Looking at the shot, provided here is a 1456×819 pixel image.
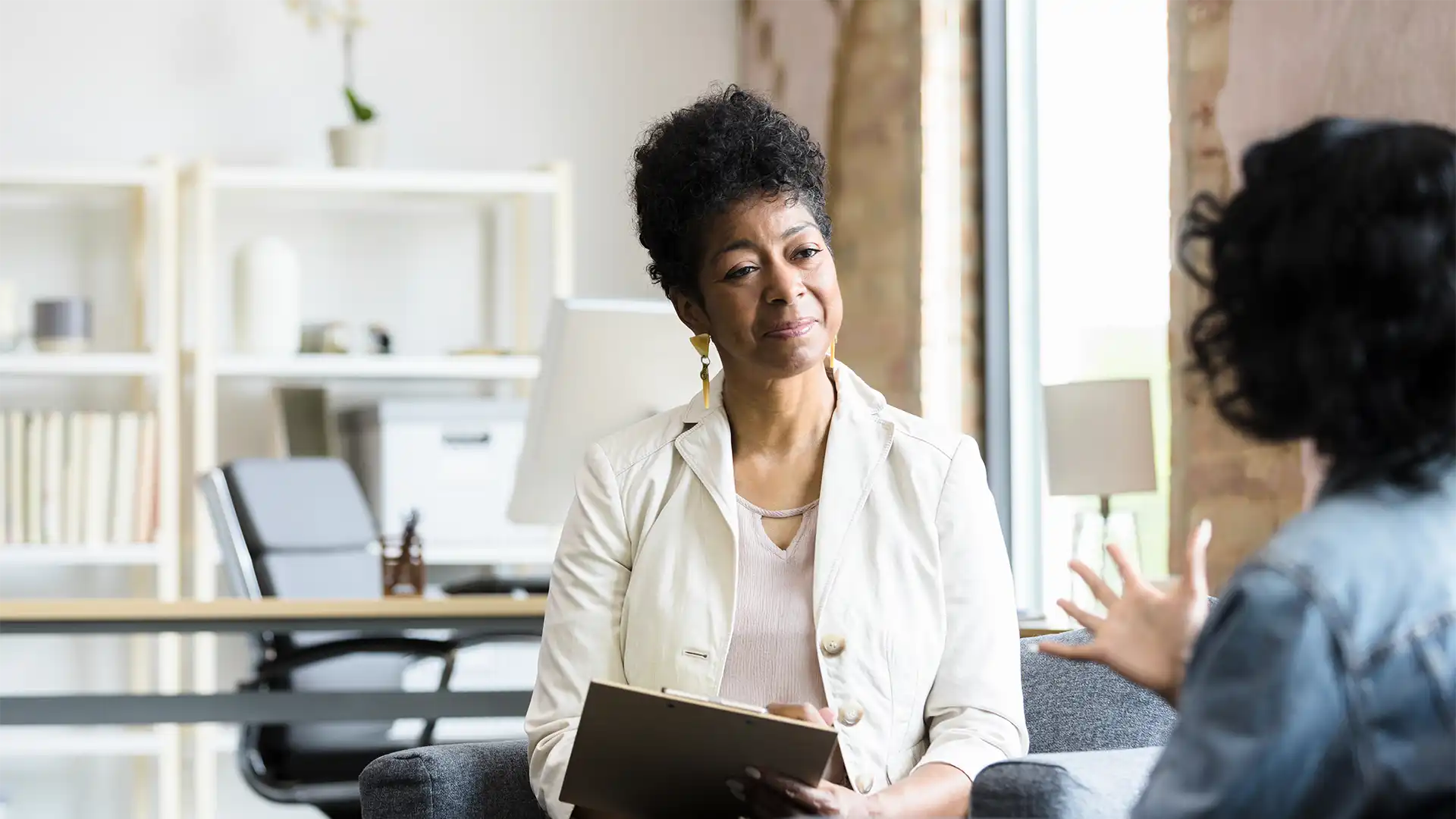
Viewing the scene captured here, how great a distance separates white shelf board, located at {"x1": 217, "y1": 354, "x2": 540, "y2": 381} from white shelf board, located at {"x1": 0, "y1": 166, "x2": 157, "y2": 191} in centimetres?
51

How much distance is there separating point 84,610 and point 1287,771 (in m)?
2.00

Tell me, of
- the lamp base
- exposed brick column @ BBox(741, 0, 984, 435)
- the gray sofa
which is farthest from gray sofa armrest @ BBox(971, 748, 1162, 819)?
exposed brick column @ BBox(741, 0, 984, 435)

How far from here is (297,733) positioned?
3105mm

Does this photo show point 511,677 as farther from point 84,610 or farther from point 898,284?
point 84,610

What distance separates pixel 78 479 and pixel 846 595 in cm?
286

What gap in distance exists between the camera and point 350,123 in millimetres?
4320

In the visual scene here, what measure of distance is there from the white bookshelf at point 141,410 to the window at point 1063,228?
2086 mm

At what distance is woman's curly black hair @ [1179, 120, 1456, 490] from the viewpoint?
2.71 ft

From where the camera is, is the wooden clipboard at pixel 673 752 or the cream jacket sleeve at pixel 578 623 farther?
the cream jacket sleeve at pixel 578 623

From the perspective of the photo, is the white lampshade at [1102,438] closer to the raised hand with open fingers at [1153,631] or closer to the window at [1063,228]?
the window at [1063,228]

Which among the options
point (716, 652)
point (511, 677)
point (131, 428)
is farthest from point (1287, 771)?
point (131, 428)

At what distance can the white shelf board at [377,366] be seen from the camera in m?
4.00

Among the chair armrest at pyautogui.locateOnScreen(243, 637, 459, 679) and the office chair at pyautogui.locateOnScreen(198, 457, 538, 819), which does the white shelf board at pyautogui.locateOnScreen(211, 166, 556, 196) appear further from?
the chair armrest at pyautogui.locateOnScreen(243, 637, 459, 679)

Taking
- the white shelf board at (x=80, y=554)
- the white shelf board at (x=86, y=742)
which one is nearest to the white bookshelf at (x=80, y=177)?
the white shelf board at (x=80, y=554)
